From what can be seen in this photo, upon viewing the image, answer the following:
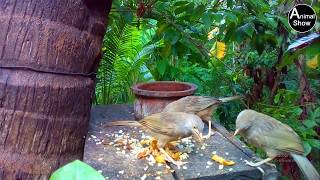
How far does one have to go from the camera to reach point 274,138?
181cm

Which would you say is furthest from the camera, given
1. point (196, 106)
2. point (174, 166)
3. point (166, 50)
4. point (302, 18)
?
point (166, 50)

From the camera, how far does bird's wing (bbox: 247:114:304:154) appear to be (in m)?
1.80

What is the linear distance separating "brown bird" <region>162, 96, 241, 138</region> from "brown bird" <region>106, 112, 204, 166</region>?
16 centimetres

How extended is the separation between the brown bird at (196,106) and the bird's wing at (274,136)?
27cm

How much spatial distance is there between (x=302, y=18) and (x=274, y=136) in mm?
758

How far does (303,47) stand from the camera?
1518mm

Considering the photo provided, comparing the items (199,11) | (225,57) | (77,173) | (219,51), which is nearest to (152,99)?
(199,11)

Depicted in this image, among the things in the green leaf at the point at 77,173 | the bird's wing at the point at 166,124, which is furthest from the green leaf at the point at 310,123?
the green leaf at the point at 77,173

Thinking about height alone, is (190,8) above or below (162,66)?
above

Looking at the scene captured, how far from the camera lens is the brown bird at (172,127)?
5.86 feet

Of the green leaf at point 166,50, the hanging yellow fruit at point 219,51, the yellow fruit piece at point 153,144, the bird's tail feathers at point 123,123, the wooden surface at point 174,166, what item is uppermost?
the hanging yellow fruit at point 219,51

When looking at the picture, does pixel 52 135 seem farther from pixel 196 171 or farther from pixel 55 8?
pixel 196 171

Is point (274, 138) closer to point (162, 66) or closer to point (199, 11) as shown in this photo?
point (199, 11)

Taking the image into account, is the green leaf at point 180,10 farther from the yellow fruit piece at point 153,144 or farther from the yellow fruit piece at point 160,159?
the yellow fruit piece at point 160,159
